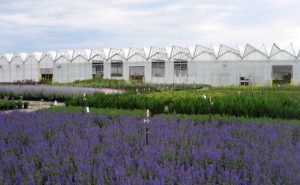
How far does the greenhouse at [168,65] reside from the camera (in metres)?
38.3

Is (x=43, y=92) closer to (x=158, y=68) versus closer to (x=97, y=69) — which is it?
(x=158, y=68)

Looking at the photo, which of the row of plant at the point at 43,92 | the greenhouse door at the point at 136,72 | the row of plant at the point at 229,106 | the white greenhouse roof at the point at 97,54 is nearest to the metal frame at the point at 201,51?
the greenhouse door at the point at 136,72

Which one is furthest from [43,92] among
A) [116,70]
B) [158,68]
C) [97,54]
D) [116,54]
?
[116,70]

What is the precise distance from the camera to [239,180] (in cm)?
311

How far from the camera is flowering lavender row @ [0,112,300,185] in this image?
10.2 feet

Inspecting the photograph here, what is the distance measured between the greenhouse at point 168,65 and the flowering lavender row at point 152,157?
107ft

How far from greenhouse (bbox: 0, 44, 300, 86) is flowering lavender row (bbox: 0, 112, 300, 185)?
32.7m

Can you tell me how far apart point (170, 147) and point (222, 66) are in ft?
122

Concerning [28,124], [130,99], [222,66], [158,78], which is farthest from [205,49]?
[28,124]

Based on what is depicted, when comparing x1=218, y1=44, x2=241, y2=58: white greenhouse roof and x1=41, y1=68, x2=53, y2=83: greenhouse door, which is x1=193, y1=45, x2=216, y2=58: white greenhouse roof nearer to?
x1=218, y1=44, x2=241, y2=58: white greenhouse roof

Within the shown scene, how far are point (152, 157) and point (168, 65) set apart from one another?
40255 mm

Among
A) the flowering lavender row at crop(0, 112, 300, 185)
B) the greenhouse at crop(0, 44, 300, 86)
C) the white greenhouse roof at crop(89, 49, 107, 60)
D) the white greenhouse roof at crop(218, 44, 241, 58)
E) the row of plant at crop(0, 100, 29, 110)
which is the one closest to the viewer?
the flowering lavender row at crop(0, 112, 300, 185)

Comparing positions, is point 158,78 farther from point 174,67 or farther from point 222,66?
point 222,66

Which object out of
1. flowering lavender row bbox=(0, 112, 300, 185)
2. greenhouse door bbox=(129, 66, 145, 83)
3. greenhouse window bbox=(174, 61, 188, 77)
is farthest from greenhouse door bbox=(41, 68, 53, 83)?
flowering lavender row bbox=(0, 112, 300, 185)
